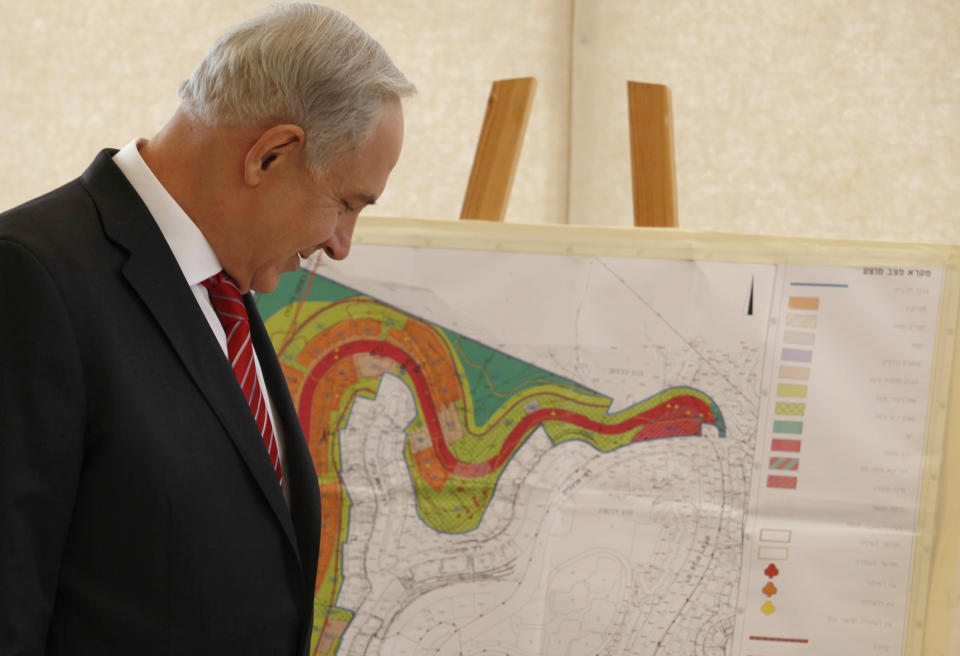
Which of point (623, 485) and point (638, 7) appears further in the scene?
point (638, 7)

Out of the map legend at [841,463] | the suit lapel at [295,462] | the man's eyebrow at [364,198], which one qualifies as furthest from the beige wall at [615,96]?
the man's eyebrow at [364,198]

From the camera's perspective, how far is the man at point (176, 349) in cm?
73

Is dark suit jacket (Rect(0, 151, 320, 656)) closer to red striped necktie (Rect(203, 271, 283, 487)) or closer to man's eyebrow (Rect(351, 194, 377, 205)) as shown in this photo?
red striped necktie (Rect(203, 271, 283, 487))

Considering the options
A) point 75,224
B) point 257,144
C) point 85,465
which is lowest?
point 85,465

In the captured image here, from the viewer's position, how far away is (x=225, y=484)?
0.83 metres

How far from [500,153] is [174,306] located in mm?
958

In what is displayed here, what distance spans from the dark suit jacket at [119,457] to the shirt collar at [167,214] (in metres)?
0.02

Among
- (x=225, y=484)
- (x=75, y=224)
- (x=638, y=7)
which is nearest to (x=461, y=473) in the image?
(x=225, y=484)

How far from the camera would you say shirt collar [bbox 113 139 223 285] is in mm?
877

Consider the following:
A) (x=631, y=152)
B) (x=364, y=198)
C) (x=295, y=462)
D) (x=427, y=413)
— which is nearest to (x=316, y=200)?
(x=364, y=198)

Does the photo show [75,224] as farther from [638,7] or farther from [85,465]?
[638,7]

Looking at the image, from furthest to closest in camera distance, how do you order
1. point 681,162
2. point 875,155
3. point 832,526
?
point 681,162, point 875,155, point 832,526

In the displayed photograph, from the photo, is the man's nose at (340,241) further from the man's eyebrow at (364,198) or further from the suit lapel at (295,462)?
the suit lapel at (295,462)

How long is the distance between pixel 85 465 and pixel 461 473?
922mm
